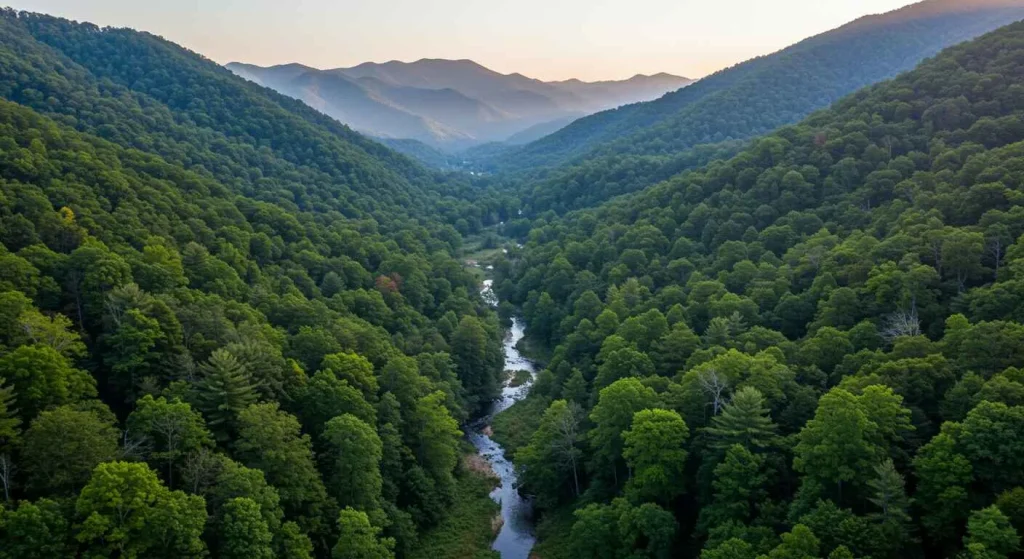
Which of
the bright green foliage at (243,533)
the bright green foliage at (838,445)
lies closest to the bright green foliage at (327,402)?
the bright green foliage at (243,533)

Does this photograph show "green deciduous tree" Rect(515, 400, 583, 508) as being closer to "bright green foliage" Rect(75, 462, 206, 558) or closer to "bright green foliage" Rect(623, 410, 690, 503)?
"bright green foliage" Rect(623, 410, 690, 503)

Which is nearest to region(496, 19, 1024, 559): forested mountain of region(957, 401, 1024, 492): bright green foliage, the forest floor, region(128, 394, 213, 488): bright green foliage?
region(957, 401, 1024, 492): bright green foliage

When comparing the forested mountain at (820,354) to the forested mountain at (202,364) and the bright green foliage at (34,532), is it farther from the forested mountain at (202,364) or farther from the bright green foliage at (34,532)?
the bright green foliage at (34,532)

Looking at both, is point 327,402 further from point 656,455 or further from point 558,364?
point 558,364

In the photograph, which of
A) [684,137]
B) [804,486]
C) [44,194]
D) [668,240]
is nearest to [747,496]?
[804,486]

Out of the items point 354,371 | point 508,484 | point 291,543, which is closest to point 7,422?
point 291,543
